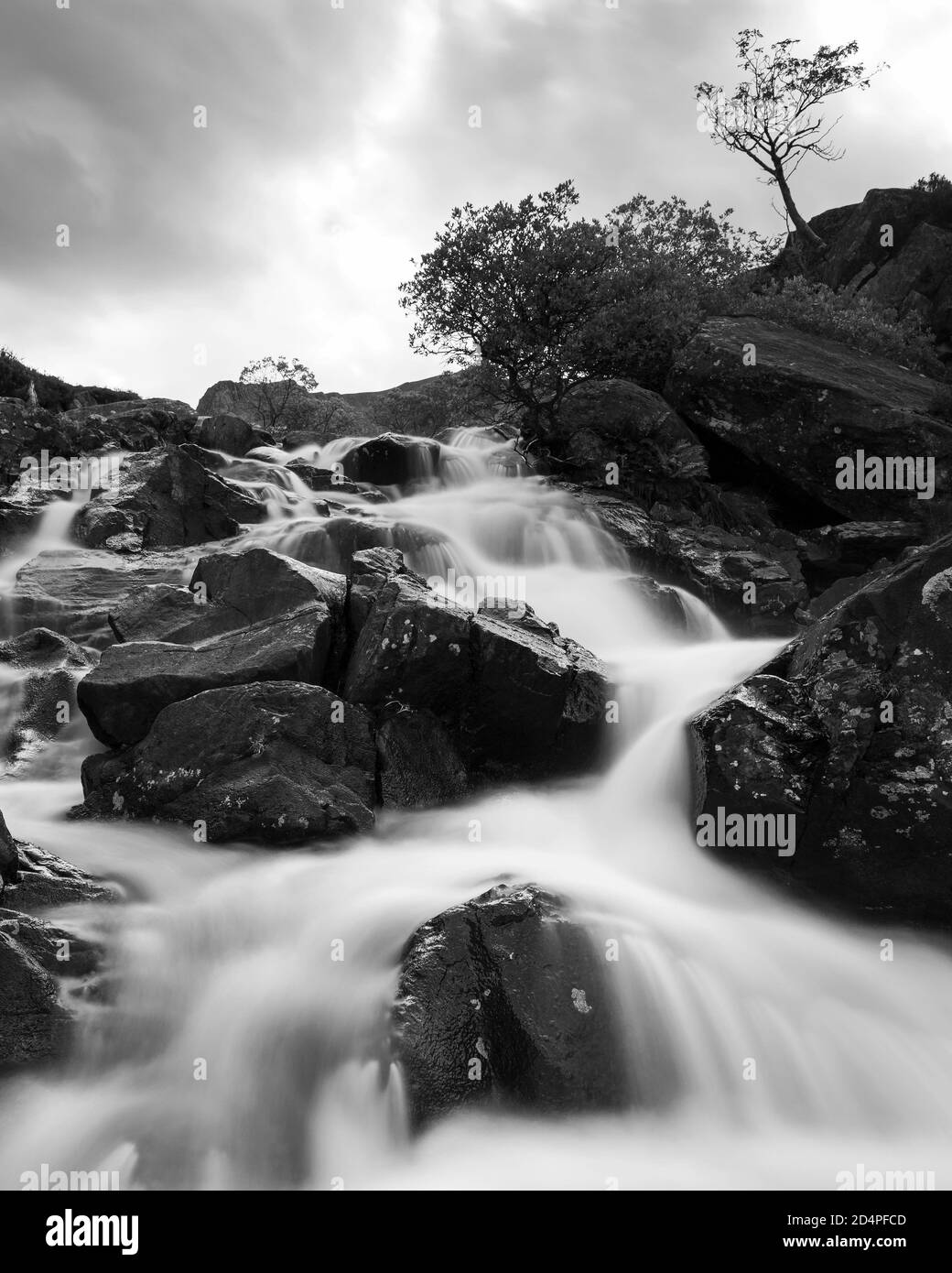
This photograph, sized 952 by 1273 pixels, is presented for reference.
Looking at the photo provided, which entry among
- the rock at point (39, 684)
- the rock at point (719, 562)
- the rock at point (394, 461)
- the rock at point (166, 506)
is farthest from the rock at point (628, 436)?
the rock at point (39, 684)

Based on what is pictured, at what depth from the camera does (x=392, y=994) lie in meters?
5.24

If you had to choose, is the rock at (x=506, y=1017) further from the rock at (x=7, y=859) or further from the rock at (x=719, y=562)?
the rock at (x=719, y=562)

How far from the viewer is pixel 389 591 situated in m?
8.66

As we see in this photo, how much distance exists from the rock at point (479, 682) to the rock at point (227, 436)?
15.4m

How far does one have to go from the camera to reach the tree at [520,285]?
18.3m

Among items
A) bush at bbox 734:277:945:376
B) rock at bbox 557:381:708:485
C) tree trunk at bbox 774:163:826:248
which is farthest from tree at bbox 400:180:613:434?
tree trunk at bbox 774:163:826:248

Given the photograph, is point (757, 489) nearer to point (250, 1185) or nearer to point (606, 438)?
point (606, 438)

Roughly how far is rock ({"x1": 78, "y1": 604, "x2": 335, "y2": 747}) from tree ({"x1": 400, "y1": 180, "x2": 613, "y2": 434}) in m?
12.2

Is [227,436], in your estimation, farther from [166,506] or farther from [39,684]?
[39,684]

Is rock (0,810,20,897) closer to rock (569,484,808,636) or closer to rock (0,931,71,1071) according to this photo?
rock (0,931,71,1071)

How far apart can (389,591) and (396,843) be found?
103 inches

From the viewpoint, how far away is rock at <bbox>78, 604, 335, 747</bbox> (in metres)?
7.93
